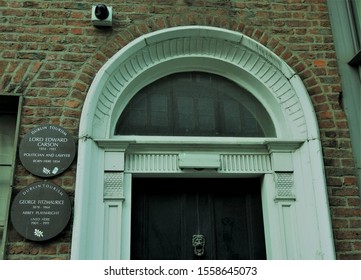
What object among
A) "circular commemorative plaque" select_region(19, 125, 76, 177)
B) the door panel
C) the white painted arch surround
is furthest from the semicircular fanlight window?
"circular commemorative plaque" select_region(19, 125, 76, 177)

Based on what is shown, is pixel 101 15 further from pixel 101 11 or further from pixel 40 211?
pixel 40 211

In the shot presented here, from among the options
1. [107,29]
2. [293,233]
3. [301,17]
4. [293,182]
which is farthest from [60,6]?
[293,233]

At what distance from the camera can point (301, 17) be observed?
4547 millimetres

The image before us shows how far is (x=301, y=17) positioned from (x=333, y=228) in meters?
2.16

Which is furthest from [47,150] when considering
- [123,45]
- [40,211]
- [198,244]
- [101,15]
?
[198,244]

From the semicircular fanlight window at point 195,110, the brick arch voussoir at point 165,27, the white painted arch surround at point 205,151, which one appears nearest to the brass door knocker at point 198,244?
the white painted arch surround at point 205,151

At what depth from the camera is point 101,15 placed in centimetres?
420

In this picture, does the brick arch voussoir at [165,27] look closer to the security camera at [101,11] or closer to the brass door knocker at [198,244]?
the security camera at [101,11]

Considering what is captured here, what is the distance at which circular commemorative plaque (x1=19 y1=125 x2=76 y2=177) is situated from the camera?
3.69 meters

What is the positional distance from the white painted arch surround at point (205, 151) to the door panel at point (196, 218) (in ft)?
0.47

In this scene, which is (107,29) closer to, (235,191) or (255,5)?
(255,5)

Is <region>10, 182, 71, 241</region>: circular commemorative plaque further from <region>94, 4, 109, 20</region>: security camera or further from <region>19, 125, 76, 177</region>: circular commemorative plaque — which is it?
<region>94, 4, 109, 20</region>: security camera

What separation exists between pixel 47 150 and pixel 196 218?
146 cm

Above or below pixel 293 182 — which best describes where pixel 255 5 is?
above
